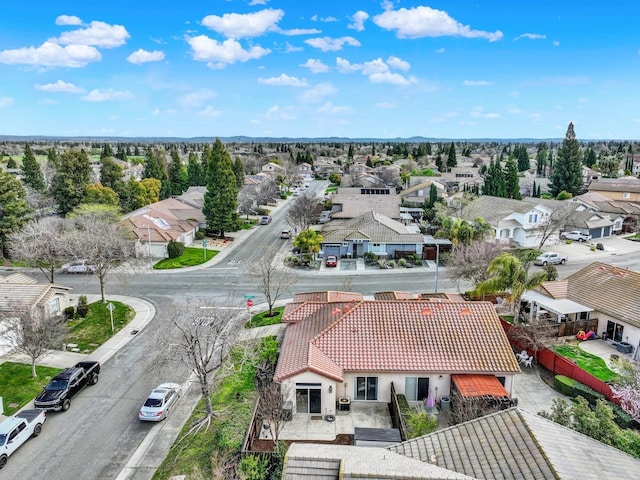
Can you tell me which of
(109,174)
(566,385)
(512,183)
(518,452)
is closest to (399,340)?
(566,385)

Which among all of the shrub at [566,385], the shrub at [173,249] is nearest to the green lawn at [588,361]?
the shrub at [566,385]

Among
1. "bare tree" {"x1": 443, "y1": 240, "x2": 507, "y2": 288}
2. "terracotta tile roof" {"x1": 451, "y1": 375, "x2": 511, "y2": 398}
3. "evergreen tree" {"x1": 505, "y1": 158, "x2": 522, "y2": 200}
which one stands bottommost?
"terracotta tile roof" {"x1": 451, "y1": 375, "x2": 511, "y2": 398}

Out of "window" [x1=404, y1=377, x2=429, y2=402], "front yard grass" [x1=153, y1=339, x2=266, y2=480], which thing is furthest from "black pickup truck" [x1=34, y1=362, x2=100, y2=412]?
"window" [x1=404, y1=377, x2=429, y2=402]

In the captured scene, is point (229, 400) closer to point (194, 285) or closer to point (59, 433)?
point (59, 433)

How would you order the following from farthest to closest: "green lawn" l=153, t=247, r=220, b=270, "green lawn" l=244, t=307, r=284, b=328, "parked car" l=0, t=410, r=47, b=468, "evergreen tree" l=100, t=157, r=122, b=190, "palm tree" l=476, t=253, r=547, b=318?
"evergreen tree" l=100, t=157, r=122, b=190 < "green lawn" l=153, t=247, r=220, b=270 < "green lawn" l=244, t=307, r=284, b=328 < "palm tree" l=476, t=253, r=547, b=318 < "parked car" l=0, t=410, r=47, b=468

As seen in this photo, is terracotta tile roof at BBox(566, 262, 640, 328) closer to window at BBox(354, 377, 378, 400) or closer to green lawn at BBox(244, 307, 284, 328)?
window at BBox(354, 377, 378, 400)

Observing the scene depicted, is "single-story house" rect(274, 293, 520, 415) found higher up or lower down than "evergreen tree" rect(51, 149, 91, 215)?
lower down
